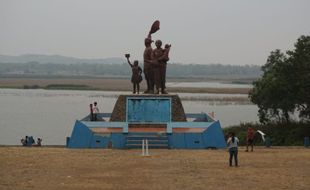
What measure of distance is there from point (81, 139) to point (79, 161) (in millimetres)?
5447

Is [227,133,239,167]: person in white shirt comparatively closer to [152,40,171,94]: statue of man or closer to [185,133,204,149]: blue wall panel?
[185,133,204,149]: blue wall panel

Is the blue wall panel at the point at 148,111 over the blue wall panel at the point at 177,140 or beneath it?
over

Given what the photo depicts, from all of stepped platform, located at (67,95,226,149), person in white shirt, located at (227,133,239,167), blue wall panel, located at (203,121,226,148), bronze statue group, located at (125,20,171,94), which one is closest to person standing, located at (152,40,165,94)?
bronze statue group, located at (125,20,171,94)

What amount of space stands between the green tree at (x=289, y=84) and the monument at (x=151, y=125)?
11.3 m

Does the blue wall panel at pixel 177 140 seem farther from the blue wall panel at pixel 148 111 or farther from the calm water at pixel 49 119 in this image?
the calm water at pixel 49 119

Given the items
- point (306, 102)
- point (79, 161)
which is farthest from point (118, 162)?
point (306, 102)

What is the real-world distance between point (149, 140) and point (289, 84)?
19346 mm

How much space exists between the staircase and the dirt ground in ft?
6.50

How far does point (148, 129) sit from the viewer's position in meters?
26.7

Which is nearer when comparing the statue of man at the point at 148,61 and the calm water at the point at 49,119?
the statue of man at the point at 148,61

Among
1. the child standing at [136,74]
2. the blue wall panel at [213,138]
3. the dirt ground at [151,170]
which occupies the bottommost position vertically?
the dirt ground at [151,170]

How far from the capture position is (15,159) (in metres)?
19.1

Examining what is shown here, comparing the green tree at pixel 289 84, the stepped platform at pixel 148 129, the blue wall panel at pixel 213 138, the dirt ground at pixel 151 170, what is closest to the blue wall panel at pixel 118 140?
the stepped platform at pixel 148 129

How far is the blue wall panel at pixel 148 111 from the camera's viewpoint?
27562 millimetres
